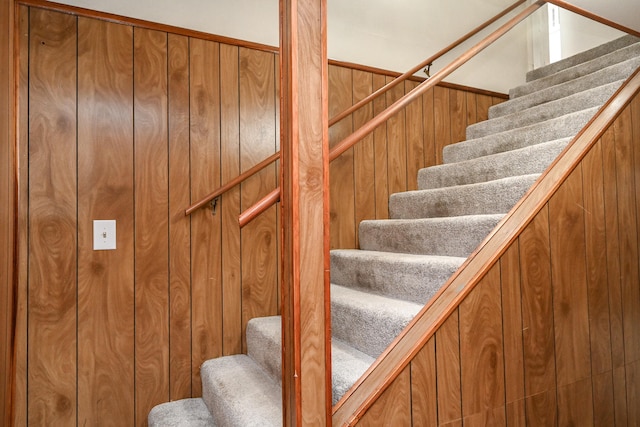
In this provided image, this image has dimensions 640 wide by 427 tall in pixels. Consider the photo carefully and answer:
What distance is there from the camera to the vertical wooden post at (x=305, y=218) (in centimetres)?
105

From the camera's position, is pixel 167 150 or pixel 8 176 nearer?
pixel 8 176

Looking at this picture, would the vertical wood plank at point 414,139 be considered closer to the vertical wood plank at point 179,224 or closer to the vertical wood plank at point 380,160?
the vertical wood plank at point 380,160

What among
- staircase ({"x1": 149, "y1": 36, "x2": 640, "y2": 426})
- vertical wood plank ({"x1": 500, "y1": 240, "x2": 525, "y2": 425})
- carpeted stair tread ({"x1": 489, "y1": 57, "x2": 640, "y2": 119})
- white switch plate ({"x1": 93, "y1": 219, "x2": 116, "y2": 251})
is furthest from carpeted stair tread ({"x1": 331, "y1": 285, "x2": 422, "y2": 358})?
carpeted stair tread ({"x1": 489, "y1": 57, "x2": 640, "y2": 119})

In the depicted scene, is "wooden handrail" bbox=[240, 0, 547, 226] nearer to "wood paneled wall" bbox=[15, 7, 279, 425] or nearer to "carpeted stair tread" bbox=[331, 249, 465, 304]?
"carpeted stair tread" bbox=[331, 249, 465, 304]

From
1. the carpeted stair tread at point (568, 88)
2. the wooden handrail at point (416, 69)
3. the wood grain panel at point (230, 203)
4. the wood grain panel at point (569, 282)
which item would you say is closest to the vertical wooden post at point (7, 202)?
the wood grain panel at point (230, 203)

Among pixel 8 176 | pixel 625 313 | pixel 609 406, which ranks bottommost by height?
pixel 609 406

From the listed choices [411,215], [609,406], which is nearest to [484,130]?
[411,215]

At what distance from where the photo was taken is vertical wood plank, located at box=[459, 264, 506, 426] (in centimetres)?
134

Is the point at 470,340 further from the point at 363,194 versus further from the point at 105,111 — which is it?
the point at 105,111

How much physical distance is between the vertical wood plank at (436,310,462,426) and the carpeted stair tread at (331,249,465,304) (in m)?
0.27

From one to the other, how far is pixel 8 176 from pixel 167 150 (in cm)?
63

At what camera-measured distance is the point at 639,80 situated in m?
1.83

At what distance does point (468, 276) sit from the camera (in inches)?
53.7

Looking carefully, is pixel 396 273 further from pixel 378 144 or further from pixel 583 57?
pixel 583 57
